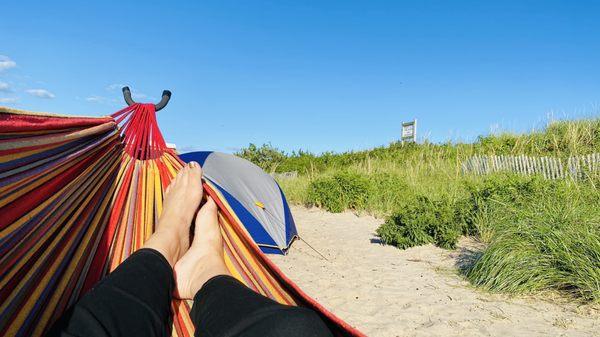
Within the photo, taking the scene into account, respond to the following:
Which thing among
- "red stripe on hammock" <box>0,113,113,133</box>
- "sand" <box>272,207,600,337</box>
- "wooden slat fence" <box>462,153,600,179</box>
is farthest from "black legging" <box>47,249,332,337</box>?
"wooden slat fence" <box>462,153,600,179</box>

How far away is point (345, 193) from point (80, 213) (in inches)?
196

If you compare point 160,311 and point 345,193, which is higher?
point 160,311

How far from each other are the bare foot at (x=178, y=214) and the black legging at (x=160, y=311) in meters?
0.26

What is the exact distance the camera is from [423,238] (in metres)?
4.20

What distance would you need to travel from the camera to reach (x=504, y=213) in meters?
3.75

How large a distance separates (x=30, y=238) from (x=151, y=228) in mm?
627

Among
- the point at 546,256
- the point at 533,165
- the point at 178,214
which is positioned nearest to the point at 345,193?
the point at 533,165

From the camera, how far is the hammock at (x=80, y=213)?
1167 millimetres

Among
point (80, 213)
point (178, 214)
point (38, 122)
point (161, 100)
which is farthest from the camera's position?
point (161, 100)

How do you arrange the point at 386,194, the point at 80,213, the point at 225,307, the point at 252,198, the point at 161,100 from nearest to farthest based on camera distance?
the point at 225,307 < the point at 80,213 < the point at 161,100 < the point at 252,198 < the point at 386,194

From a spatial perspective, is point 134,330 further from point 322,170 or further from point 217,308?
point 322,170

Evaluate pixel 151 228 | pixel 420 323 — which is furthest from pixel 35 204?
pixel 420 323

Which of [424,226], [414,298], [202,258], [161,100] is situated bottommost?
[414,298]

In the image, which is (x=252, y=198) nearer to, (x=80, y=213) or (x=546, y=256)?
(x=546, y=256)
